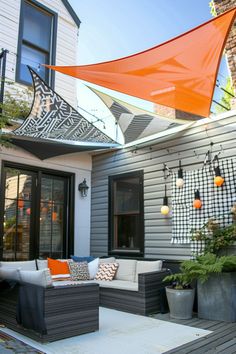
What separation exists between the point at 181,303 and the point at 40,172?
3.72 meters

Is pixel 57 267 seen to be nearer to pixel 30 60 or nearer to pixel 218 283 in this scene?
pixel 218 283

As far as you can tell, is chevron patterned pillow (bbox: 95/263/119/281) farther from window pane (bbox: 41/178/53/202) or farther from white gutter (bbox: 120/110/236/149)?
white gutter (bbox: 120/110/236/149)

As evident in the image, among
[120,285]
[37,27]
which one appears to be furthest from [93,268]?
[37,27]

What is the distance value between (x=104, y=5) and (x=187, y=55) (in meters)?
4.48

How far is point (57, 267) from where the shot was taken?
5922 mm

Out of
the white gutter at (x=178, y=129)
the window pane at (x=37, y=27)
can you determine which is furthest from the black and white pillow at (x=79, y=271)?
the window pane at (x=37, y=27)

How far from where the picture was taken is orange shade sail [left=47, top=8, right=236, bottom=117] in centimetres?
378

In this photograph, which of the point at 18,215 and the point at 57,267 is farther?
the point at 18,215

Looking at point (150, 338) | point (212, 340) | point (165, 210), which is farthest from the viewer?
point (165, 210)

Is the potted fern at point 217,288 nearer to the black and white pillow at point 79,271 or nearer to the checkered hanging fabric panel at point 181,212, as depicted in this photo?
the checkered hanging fabric panel at point 181,212

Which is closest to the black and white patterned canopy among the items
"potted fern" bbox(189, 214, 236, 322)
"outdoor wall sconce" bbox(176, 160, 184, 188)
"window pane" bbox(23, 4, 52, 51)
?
"outdoor wall sconce" bbox(176, 160, 184, 188)

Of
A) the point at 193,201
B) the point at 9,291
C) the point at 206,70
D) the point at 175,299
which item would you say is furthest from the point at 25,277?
the point at 206,70

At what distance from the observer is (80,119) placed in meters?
5.58

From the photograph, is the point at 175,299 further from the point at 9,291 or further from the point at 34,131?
the point at 34,131
